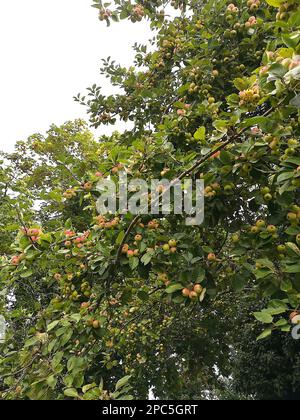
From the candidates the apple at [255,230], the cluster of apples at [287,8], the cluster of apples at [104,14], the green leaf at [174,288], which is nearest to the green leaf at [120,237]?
the green leaf at [174,288]

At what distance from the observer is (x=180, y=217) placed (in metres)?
2.96

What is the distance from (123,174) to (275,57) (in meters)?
1.34

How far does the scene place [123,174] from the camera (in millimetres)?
2984

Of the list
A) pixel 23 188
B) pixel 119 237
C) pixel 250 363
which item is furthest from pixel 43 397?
pixel 250 363

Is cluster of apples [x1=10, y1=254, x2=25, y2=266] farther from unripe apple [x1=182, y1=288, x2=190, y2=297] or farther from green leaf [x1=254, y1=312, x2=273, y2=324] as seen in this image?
green leaf [x1=254, y1=312, x2=273, y2=324]

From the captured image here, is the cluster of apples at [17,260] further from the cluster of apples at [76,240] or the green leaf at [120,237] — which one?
the green leaf at [120,237]

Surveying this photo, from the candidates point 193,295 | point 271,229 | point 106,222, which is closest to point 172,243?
point 193,295

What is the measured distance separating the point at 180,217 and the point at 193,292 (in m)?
0.67

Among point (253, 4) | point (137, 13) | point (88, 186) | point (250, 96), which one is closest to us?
point (250, 96)

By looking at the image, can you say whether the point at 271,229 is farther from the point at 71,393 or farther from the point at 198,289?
the point at 71,393

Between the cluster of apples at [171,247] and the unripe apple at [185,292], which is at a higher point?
the cluster of apples at [171,247]

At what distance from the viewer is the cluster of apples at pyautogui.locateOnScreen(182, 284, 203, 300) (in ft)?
8.04

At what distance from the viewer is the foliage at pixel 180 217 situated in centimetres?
223
